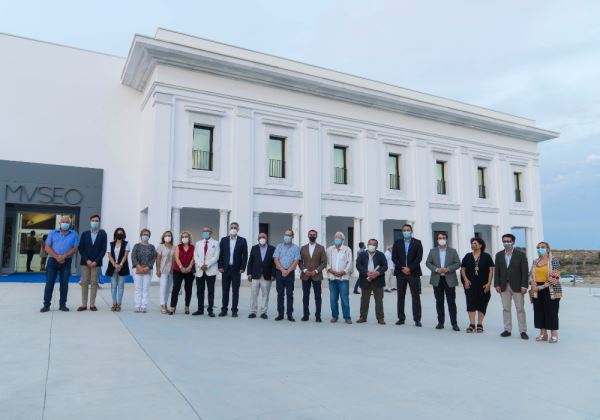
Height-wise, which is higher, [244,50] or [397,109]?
[244,50]

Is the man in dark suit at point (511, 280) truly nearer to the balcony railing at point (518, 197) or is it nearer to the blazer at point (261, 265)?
the blazer at point (261, 265)

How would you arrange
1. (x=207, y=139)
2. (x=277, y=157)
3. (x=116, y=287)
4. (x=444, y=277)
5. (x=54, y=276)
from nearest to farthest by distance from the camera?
(x=444, y=277) < (x=54, y=276) < (x=116, y=287) < (x=207, y=139) < (x=277, y=157)

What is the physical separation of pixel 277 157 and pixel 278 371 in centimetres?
1459

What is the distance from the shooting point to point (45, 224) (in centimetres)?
1839

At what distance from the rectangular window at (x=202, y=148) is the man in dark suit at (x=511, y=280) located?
12.0 metres

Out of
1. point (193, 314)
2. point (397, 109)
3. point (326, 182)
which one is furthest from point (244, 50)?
point (193, 314)

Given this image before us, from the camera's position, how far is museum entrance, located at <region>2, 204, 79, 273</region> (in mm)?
16844

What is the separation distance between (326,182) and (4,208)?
40.5 feet

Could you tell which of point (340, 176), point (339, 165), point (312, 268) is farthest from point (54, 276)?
point (339, 165)

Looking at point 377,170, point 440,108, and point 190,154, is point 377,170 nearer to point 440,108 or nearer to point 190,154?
point 440,108

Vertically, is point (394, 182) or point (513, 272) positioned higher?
point (394, 182)

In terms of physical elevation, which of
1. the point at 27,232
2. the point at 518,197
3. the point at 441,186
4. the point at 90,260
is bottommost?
the point at 90,260

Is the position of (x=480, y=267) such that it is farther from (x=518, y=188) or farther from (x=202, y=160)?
(x=518, y=188)

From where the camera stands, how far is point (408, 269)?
859 centimetres
